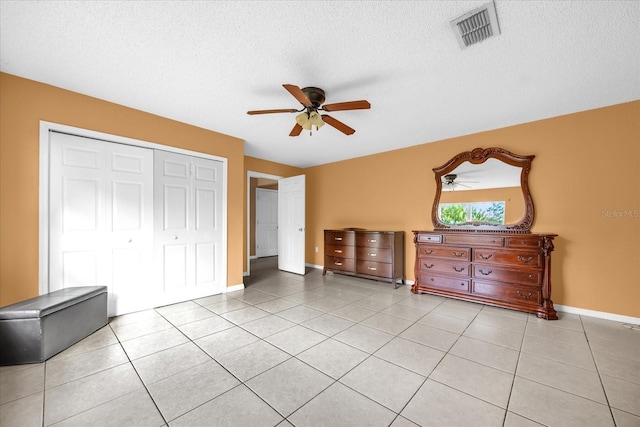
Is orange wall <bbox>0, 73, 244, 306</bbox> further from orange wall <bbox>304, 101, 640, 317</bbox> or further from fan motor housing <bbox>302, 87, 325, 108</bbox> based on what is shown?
orange wall <bbox>304, 101, 640, 317</bbox>

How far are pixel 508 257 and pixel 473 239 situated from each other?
45cm

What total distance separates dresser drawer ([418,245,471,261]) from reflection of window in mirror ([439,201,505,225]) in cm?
55

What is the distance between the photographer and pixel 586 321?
2.82m

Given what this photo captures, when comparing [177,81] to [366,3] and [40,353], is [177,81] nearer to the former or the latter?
[366,3]

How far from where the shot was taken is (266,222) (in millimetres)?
8094

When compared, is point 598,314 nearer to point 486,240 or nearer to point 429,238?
point 486,240

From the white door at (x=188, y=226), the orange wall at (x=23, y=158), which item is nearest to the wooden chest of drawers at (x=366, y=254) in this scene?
the white door at (x=188, y=226)

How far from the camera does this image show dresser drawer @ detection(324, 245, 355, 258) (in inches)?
192

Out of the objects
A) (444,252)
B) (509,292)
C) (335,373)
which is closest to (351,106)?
(335,373)

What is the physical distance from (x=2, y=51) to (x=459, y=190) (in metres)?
5.36

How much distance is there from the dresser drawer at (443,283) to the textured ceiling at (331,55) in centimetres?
233

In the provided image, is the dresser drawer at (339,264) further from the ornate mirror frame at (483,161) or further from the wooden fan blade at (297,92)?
the wooden fan blade at (297,92)

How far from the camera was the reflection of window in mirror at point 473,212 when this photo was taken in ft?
11.8

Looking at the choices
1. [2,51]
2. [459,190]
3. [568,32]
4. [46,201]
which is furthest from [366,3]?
[46,201]
